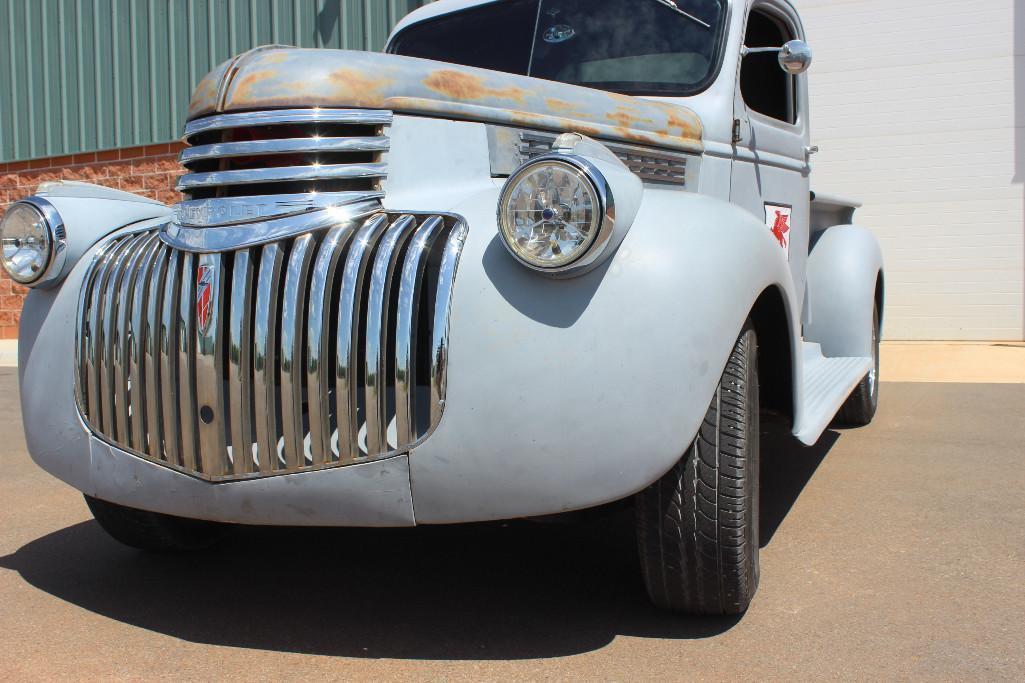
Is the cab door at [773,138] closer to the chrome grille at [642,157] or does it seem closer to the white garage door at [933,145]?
the chrome grille at [642,157]

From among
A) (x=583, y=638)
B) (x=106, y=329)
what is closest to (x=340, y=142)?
(x=106, y=329)

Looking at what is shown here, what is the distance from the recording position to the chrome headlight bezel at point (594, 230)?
2.13 m

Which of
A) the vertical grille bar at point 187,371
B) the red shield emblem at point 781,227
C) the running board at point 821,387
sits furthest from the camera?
the red shield emblem at point 781,227

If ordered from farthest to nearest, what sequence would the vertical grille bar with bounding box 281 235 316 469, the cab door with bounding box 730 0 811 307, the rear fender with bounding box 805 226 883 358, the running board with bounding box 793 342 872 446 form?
the rear fender with bounding box 805 226 883 358 → the cab door with bounding box 730 0 811 307 → the running board with bounding box 793 342 872 446 → the vertical grille bar with bounding box 281 235 316 469

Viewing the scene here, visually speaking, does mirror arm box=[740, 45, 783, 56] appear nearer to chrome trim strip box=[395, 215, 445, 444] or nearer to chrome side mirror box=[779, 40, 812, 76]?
chrome side mirror box=[779, 40, 812, 76]

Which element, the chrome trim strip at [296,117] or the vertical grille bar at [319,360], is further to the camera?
the chrome trim strip at [296,117]

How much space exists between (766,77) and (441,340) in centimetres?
239

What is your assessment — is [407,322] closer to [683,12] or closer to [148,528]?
[148,528]

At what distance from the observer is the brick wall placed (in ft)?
38.5

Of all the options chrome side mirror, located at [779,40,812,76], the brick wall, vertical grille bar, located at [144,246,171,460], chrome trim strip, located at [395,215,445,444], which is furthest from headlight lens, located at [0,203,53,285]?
the brick wall

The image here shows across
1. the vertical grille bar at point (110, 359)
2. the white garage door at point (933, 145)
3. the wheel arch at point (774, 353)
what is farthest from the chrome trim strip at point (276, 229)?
the white garage door at point (933, 145)

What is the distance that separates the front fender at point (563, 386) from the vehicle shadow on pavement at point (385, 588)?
42cm

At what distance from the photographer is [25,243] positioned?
278 centimetres

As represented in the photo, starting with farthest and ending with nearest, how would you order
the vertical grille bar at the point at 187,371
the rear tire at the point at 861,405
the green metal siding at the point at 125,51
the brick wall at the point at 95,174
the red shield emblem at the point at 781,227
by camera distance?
the brick wall at the point at 95,174, the green metal siding at the point at 125,51, the rear tire at the point at 861,405, the red shield emblem at the point at 781,227, the vertical grille bar at the point at 187,371
